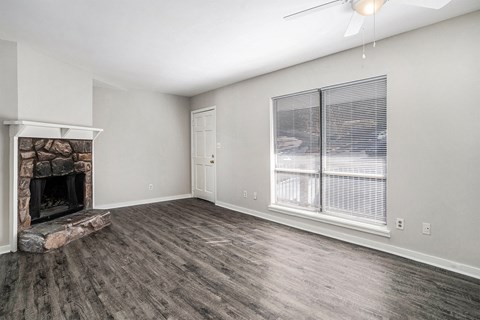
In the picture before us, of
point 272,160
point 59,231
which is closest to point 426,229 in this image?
point 272,160

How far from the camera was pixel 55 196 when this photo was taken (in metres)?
3.77

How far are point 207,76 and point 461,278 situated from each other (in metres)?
4.30

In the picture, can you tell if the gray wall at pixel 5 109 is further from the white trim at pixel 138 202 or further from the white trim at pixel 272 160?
the white trim at pixel 272 160

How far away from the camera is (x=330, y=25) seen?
2.57 meters

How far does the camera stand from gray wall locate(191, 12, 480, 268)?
2393mm

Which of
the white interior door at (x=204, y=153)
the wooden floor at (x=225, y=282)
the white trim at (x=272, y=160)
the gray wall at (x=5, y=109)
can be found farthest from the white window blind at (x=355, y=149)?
the gray wall at (x=5, y=109)

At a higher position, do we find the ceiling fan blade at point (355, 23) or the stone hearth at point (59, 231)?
the ceiling fan blade at point (355, 23)

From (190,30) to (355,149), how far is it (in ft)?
8.18

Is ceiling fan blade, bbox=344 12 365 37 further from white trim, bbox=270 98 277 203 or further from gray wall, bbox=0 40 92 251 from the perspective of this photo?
gray wall, bbox=0 40 92 251

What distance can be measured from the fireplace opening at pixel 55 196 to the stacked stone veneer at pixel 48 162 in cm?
10

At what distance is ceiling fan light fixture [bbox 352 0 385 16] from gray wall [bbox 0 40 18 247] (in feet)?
12.7

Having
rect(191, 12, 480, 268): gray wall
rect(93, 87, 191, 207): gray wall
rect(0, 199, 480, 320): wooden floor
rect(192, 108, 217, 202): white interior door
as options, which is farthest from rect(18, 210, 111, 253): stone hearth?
rect(191, 12, 480, 268): gray wall

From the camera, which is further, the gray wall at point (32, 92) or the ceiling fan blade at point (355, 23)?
the gray wall at point (32, 92)

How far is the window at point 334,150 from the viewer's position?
3072mm
